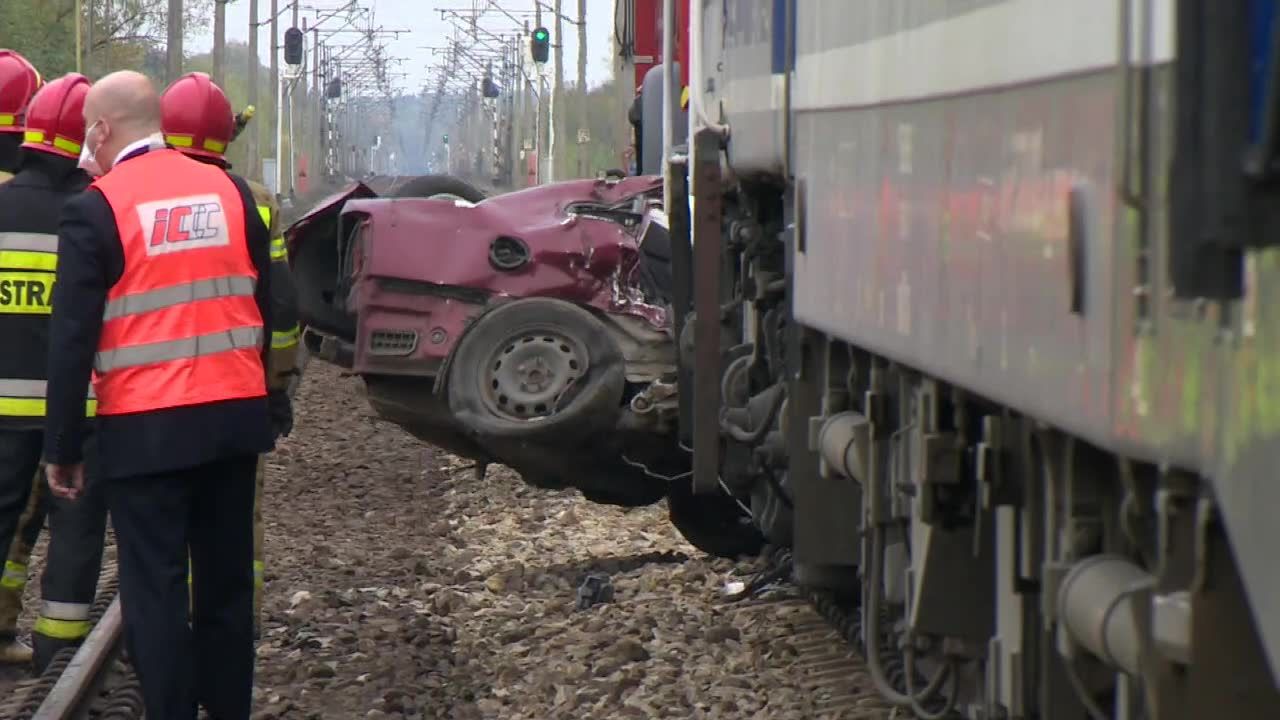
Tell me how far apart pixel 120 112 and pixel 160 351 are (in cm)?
72

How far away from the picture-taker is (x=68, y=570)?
25.7 ft

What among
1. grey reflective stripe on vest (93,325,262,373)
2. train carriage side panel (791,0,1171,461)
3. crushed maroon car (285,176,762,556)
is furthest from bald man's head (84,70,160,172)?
crushed maroon car (285,176,762,556)

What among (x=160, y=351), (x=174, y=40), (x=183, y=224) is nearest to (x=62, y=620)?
(x=160, y=351)

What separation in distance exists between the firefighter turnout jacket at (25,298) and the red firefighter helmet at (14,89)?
638 millimetres

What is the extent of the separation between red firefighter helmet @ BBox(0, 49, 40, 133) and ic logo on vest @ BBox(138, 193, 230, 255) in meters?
2.23

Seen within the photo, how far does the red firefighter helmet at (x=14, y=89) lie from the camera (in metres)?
8.09

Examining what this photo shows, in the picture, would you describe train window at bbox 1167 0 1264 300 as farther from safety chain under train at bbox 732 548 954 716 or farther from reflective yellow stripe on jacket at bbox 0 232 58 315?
reflective yellow stripe on jacket at bbox 0 232 58 315

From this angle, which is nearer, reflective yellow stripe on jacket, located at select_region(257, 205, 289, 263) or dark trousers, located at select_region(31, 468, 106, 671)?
reflective yellow stripe on jacket, located at select_region(257, 205, 289, 263)

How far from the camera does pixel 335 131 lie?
132250 millimetres

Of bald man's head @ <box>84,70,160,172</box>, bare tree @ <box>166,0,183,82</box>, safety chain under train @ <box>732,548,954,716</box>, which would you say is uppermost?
bare tree @ <box>166,0,183,82</box>

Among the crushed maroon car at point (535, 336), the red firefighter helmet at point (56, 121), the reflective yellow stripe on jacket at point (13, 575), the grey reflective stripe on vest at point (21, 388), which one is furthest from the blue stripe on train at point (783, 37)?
the reflective yellow stripe on jacket at point (13, 575)

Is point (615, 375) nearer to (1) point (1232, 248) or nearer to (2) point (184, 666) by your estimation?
(2) point (184, 666)

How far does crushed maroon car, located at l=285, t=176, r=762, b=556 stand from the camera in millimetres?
9617

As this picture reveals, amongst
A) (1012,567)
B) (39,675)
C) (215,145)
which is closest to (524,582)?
(39,675)
